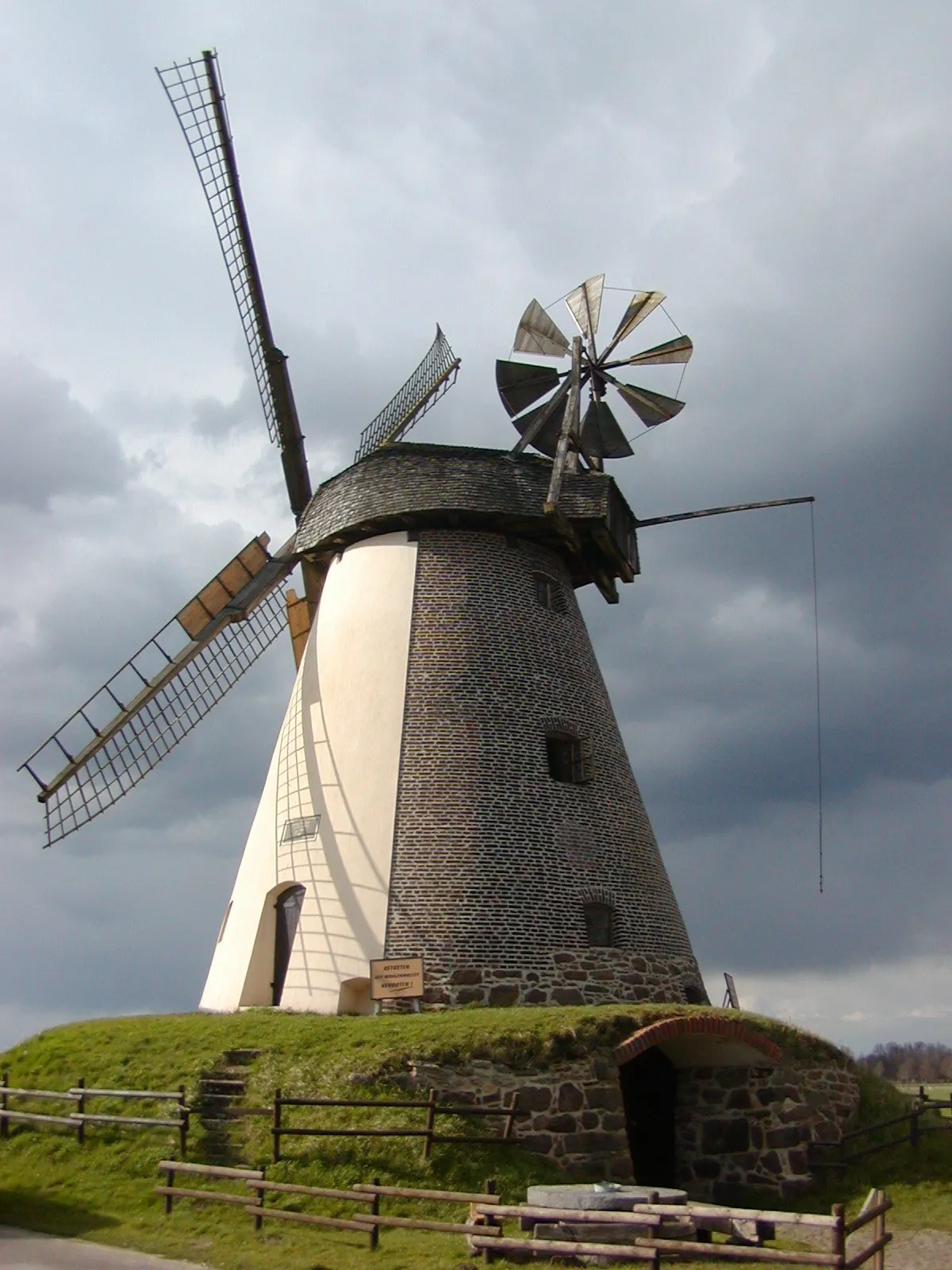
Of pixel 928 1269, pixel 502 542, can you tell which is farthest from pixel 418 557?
pixel 928 1269

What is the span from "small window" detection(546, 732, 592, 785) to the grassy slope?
4.36 metres

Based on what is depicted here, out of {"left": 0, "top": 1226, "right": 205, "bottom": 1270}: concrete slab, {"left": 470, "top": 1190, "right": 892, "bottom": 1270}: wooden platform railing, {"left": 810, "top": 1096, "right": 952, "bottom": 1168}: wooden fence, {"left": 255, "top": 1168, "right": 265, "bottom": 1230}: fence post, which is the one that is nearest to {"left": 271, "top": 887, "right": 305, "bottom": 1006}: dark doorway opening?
{"left": 255, "top": 1168, "right": 265, "bottom": 1230}: fence post

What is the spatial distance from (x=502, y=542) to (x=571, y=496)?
141 centimetres

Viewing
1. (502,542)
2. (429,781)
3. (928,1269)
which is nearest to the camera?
(928,1269)

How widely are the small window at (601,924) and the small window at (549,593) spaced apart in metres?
5.04

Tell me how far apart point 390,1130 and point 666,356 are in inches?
566

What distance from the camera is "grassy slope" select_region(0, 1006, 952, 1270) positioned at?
10.7 meters

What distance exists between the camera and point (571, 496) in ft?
62.8

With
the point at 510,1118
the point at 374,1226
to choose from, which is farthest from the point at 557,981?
the point at 374,1226

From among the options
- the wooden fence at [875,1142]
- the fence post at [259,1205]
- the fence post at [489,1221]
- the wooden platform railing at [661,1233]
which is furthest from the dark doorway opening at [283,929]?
the wooden fence at [875,1142]

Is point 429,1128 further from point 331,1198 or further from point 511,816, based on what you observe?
point 511,816

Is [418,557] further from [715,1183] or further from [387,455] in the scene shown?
[715,1183]

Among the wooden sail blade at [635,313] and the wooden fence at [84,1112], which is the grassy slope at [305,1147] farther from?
the wooden sail blade at [635,313]

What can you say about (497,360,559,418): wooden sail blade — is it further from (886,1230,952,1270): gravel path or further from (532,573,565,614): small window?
(886,1230,952,1270): gravel path
